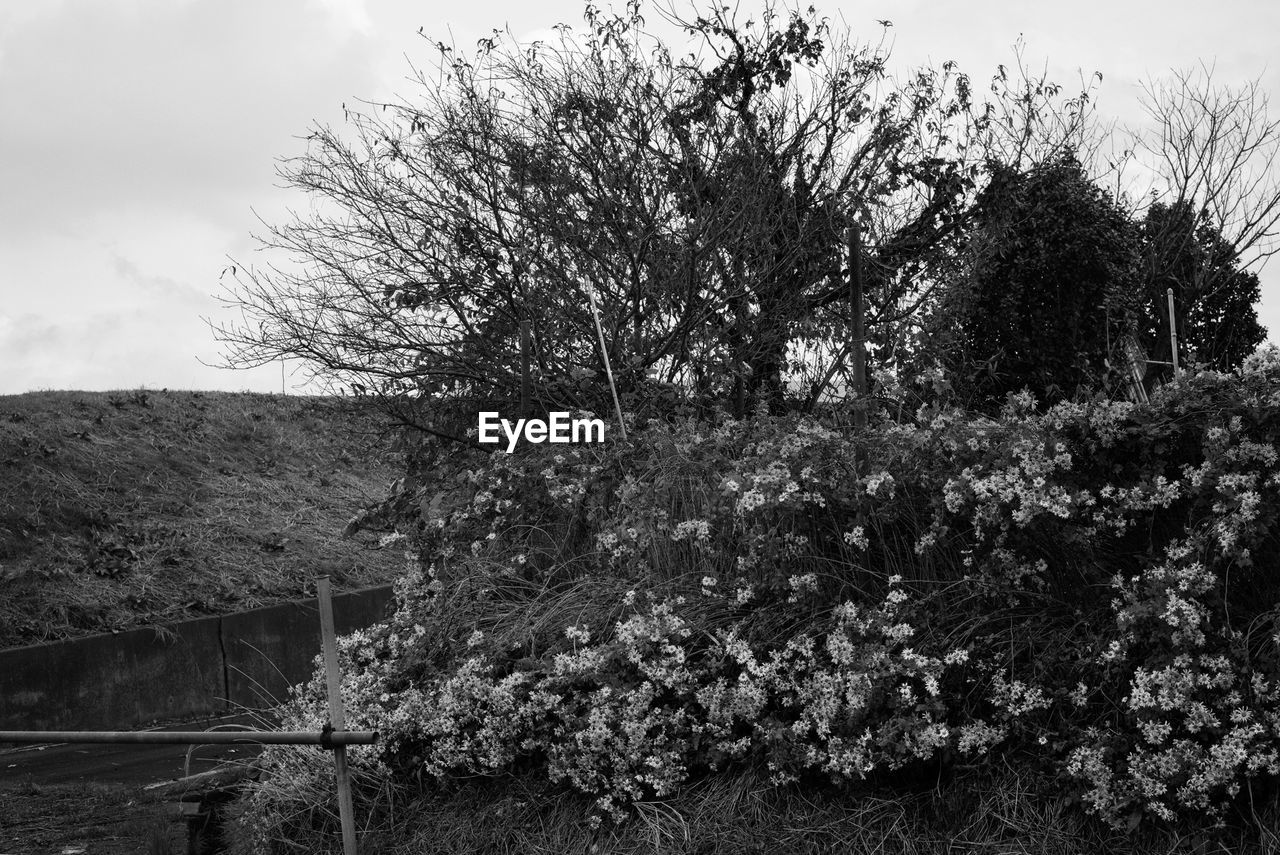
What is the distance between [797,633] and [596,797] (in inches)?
33.1

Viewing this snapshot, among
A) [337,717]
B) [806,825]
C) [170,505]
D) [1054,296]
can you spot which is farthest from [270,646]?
[1054,296]

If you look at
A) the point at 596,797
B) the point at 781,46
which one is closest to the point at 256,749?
the point at 596,797

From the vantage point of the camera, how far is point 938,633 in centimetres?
408

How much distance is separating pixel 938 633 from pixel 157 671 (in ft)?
22.1

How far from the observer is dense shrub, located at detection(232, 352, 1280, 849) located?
362 centimetres

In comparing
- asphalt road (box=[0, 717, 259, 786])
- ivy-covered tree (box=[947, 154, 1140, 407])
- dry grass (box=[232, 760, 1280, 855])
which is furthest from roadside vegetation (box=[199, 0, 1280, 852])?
ivy-covered tree (box=[947, 154, 1140, 407])

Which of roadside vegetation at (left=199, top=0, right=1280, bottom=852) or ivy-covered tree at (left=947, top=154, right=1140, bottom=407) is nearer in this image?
roadside vegetation at (left=199, top=0, right=1280, bottom=852)

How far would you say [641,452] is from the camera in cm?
582

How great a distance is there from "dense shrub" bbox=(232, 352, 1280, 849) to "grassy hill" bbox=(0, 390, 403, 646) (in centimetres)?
397

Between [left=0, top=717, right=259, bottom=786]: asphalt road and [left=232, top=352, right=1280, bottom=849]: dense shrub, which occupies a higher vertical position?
[left=232, top=352, right=1280, bottom=849]: dense shrub

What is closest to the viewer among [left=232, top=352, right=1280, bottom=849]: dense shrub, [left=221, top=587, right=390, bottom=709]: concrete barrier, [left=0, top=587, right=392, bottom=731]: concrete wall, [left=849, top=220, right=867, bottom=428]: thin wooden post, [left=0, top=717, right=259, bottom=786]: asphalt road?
[left=232, top=352, right=1280, bottom=849]: dense shrub

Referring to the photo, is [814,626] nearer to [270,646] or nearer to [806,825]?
[806,825]

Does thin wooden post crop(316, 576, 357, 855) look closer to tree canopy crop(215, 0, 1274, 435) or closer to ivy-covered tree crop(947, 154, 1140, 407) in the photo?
tree canopy crop(215, 0, 1274, 435)

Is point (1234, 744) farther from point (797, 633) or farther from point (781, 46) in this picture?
point (781, 46)
